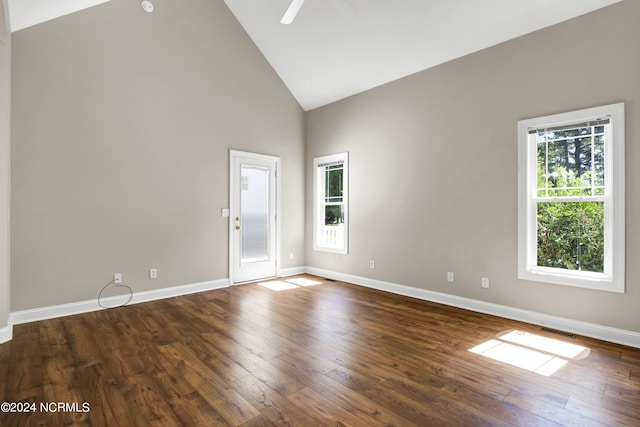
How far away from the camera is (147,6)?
168 inches

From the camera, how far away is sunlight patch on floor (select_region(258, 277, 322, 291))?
5137 millimetres

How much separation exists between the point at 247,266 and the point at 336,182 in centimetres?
213

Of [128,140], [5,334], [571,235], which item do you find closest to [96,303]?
[5,334]

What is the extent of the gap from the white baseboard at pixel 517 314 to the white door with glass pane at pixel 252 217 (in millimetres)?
1647

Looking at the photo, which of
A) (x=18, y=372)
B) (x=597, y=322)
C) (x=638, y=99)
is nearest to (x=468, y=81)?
(x=638, y=99)

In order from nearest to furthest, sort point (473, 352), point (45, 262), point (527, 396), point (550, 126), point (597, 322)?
point (527, 396)
point (473, 352)
point (597, 322)
point (550, 126)
point (45, 262)

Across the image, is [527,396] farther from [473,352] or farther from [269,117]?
[269,117]

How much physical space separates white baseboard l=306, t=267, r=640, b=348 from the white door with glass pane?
64.8 inches

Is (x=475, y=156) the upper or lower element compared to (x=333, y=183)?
upper

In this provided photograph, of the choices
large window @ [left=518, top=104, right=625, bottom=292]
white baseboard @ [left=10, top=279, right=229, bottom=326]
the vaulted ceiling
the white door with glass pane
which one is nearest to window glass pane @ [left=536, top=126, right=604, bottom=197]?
large window @ [left=518, top=104, right=625, bottom=292]

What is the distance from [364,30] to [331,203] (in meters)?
2.78

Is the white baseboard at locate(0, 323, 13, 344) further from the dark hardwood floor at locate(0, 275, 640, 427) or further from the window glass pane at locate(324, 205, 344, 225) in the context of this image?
the window glass pane at locate(324, 205, 344, 225)

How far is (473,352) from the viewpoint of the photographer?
2.79 metres

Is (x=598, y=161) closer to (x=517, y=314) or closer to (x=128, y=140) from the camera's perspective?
(x=517, y=314)
